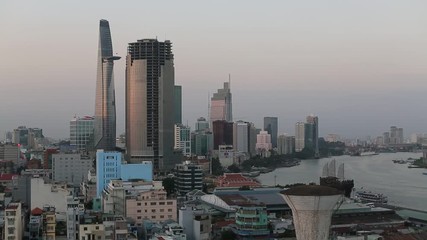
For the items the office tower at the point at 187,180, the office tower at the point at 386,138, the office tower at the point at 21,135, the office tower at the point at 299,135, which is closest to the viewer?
→ the office tower at the point at 187,180

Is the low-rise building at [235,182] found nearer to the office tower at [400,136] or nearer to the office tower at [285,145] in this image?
the office tower at [285,145]

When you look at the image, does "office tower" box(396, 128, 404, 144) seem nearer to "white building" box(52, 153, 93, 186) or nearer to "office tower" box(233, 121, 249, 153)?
"office tower" box(233, 121, 249, 153)

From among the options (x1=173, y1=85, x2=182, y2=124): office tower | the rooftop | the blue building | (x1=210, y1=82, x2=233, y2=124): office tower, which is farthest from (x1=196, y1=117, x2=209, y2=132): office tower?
A: the rooftop

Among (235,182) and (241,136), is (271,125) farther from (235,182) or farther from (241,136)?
(235,182)

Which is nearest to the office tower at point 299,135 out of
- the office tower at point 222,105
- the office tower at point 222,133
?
the office tower at point 222,105

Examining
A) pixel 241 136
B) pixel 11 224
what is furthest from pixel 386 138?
pixel 11 224

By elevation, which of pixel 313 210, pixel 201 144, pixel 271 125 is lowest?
pixel 313 210

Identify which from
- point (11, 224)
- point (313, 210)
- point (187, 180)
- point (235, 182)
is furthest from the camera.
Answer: point (235, 182)
